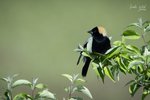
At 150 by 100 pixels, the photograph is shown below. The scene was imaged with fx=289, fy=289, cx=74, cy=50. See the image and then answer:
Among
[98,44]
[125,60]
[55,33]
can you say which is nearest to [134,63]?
[125,60]

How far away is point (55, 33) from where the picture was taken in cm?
173

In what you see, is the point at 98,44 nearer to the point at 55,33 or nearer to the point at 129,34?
the point at 129,34

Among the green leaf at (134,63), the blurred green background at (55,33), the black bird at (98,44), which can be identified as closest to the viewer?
the green leaf at (134,63)

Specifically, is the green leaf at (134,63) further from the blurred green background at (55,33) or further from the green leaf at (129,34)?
the blurred green background at (55,33)

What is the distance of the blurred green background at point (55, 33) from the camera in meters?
1.70

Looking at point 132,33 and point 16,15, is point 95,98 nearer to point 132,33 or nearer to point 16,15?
point 16,15

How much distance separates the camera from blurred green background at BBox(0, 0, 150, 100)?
170cm

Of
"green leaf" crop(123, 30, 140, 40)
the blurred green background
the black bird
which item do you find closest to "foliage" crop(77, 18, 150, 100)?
"green leaf" crop(123, 30, 140, 40)

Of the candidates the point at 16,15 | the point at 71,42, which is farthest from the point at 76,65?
the point at 16,15

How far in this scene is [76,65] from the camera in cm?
168

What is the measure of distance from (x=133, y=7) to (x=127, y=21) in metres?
0.09

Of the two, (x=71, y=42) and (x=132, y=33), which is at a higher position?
(x=71, y=42)

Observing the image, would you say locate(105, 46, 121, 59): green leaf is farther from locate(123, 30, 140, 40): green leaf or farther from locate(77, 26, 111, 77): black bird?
locate(77, 26, 111, 77): black bird

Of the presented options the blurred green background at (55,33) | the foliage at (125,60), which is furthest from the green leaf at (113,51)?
the blurred green background at (55,33)
